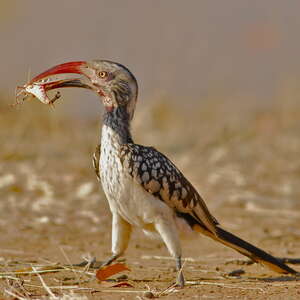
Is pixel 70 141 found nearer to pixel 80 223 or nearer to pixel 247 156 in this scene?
pixel 247 156

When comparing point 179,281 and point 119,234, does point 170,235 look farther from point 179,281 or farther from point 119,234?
point 119,234

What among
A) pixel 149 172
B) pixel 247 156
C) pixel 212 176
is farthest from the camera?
pixel 247 156

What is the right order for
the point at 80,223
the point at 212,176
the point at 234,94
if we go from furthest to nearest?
the point at 234,94
the point at 212,176
the point at 80,223

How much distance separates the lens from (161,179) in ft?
14.5

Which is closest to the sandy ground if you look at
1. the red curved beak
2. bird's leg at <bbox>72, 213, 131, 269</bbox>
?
bird's leg at <bbox>72, 213, 131, 269</bbox>

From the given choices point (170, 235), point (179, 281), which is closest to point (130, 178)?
point (170, 235)

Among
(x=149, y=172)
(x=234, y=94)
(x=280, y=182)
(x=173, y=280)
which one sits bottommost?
(x=173, y=280)

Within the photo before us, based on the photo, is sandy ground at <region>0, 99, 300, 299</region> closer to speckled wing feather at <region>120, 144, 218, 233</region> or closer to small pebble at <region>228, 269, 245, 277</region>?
small pebble at <region>228, 269, 245, 277</region>

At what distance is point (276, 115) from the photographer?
15.0 m

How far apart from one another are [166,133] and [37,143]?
6.29 ft

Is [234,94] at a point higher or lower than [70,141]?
higher

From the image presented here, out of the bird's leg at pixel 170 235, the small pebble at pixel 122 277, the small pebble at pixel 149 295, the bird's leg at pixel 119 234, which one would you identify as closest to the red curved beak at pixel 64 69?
the bird's leg at pixel 119 234

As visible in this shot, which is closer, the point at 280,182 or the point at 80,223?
the point at 80,223

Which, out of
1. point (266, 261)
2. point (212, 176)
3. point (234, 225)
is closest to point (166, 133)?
point (212, 176)
